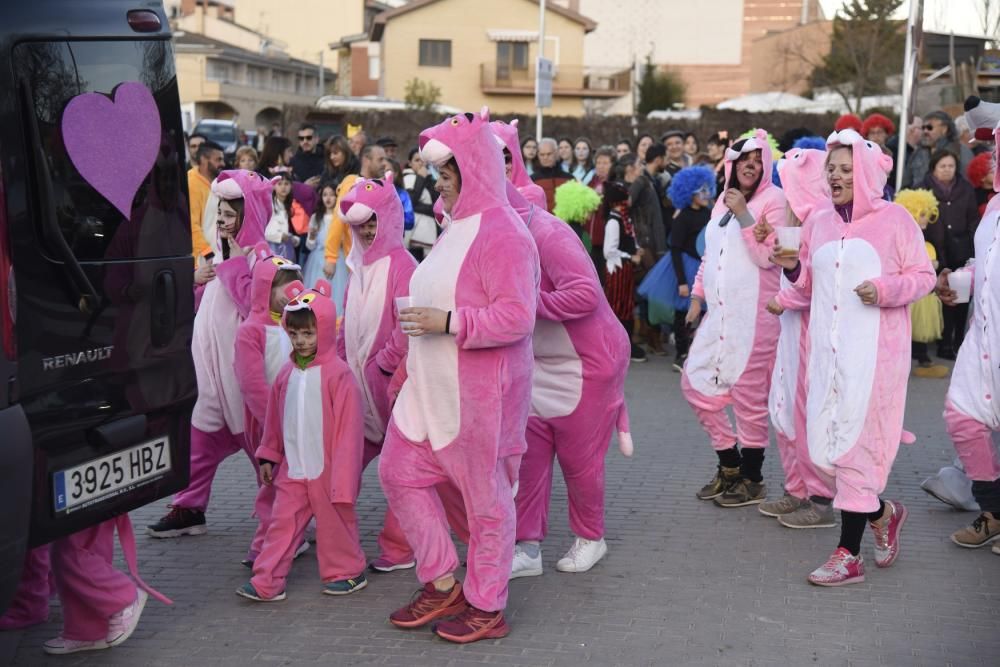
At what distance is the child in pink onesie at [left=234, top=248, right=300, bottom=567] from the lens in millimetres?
6383

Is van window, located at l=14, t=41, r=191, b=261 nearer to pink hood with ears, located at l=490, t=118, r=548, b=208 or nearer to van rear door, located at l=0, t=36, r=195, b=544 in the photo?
van rear door, located at l=0, t=36, r=195, b=544

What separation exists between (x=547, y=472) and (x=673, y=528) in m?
1.25

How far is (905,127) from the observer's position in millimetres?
15148

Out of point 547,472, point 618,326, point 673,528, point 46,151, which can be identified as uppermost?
point 46,151

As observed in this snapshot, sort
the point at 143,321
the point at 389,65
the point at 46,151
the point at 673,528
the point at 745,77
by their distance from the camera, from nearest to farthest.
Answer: the point at 46,151 → the point at 143,321 → the point at 673,528 → the point at 389,65 → the point at 745,77

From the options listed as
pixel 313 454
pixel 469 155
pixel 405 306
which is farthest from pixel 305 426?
pixel 469 155

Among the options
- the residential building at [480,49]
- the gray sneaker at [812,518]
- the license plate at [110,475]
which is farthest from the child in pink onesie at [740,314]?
the residential building at [480,49]

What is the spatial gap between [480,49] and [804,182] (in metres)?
60.1

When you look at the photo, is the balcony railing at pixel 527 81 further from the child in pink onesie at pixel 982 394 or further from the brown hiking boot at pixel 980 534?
the brown hiking boot at pixel 980 534

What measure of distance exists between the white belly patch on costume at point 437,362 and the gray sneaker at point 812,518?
8.71 feet

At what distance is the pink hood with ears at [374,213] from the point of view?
6555 millimetres

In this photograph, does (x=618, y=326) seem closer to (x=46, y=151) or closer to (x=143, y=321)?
(x=143, y=321)

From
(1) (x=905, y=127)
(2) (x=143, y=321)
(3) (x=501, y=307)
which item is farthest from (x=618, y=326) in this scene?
(1) (x=905, y=127)

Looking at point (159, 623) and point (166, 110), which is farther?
point (159, 623)
